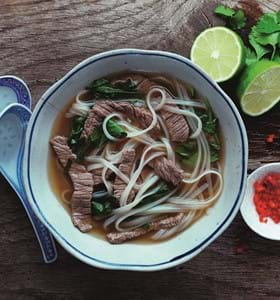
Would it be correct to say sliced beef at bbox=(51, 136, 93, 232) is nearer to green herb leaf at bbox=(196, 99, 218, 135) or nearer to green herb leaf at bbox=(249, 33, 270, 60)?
green herb leaf at bbox=(196, 99, 218, 135)

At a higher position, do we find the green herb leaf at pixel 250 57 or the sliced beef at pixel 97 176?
the green herb leaf at pixel 250 57

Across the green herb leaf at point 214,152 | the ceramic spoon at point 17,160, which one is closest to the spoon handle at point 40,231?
the ceramic spoon at point 17,160

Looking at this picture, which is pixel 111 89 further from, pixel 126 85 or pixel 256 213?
pixel 256 213

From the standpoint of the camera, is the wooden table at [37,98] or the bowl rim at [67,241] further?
the wooden table at [37,98]

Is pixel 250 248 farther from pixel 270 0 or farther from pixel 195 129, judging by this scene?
pixel 270 0

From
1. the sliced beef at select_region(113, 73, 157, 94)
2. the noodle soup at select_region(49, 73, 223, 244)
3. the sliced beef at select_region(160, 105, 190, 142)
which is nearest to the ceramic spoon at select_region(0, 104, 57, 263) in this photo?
the noodle soup at select_region(49, 73, 223, 244)

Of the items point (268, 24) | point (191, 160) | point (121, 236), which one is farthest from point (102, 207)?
point (268, 24)

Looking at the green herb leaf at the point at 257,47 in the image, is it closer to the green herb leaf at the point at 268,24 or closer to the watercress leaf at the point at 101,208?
the green herb leaf at the point at 268,24
